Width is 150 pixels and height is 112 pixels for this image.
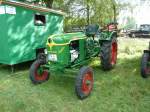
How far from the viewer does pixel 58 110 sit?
14.1ft

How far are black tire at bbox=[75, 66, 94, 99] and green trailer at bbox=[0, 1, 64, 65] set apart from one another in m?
2.66

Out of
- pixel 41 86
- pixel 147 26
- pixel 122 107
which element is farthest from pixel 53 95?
pixel 147 26

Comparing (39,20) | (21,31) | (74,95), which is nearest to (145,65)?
(74,95)

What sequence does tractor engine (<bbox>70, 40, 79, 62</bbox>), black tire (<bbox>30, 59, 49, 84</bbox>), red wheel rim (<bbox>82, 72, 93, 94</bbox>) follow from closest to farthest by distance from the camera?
red wheel rim (<bbox>82, 72, 93, 94</bbox>) < tractor engine (<bbox>70, 40, 79, 62</bbox>) < black tire (<bbox>30, 59, 49, 84</bbox>)

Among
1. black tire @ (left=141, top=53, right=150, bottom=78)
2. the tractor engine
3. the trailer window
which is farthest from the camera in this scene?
the trailer window

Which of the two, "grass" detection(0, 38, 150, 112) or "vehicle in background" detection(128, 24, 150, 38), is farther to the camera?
"vehicle in background" detection(128, 24, 150, 38)

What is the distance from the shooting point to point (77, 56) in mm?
5391

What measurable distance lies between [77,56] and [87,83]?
2.96 ft

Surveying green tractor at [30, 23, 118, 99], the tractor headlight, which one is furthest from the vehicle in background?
the tractor headlight

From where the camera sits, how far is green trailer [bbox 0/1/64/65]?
6199 millimetres

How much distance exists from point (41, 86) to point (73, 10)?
10.3m

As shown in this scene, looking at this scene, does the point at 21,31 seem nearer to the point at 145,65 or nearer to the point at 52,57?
the point at 52,57

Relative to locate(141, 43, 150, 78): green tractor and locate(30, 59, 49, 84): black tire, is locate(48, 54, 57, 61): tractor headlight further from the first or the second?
locate(141, 43, 150, 78): green tractor

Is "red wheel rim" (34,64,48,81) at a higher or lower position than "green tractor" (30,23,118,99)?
lower
